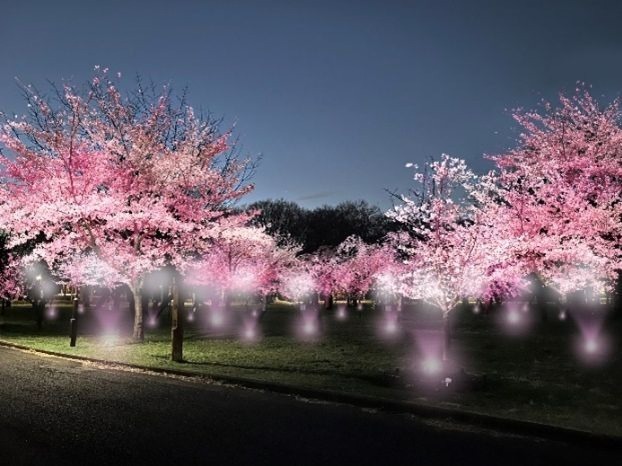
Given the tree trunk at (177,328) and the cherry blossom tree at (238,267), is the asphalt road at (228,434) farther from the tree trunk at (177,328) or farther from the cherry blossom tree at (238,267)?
the cherry blossom tree at (238,267)

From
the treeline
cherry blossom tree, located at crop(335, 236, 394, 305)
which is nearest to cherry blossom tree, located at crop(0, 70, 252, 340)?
cherry blossom tree, located at crop(335, 236, 394, 305)

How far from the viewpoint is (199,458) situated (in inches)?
268

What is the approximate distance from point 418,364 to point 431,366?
1.90 feet

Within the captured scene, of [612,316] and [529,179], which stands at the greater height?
[529,179]

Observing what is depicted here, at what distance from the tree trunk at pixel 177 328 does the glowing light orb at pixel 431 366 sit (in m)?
6.85

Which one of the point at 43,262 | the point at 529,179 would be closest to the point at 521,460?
the point at 529,179

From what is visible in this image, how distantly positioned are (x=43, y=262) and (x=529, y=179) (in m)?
33.8

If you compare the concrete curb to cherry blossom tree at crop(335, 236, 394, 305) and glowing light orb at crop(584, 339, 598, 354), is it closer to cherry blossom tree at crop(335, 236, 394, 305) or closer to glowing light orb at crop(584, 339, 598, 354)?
glowing light orb at crop(584, 339, 598, 354)

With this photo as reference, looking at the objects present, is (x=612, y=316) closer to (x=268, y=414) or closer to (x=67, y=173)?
(x=268, y=414)

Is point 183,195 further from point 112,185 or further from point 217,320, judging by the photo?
point 217,320

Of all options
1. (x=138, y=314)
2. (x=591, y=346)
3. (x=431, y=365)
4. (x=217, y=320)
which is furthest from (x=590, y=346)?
(x=217, y=320)

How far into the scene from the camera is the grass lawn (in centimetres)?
1017

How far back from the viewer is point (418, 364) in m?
15.2

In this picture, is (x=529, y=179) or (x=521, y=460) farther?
(x=529, y=179)
